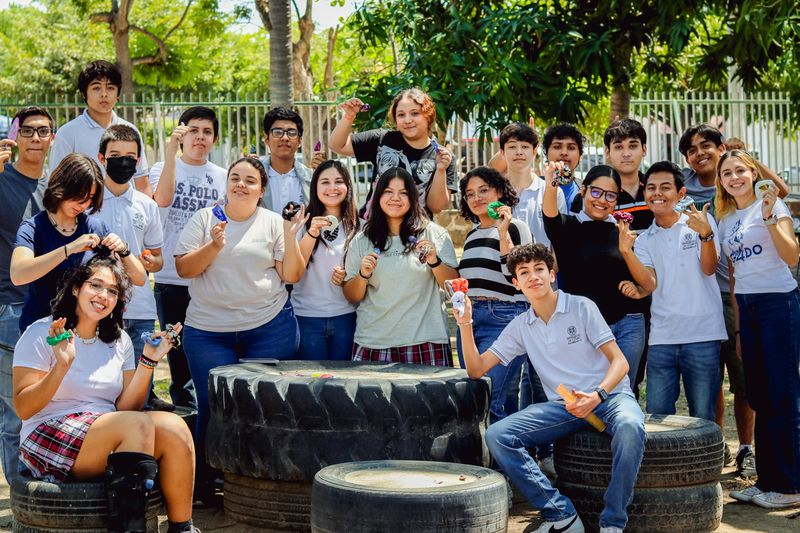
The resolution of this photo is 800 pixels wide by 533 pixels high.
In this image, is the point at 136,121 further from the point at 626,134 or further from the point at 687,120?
the point at 626,134

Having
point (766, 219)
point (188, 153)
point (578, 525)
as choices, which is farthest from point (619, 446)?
point (188, 153)

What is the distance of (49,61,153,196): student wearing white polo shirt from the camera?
6352mm

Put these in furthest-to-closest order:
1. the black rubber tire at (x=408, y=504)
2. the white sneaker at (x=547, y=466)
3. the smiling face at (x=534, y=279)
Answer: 1. the white sneaker at (x=547, y=466)
2. the smiling face at (x=534, y=279)
3. the black rubber tire at (x=408, y=504)

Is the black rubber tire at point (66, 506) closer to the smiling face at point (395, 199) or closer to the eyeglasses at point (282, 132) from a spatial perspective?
the smiling face at point (395, 199)

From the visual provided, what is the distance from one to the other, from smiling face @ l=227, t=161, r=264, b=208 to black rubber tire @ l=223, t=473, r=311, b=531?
5.03 ft

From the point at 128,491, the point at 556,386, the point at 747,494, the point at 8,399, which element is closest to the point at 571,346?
the point at 556,386

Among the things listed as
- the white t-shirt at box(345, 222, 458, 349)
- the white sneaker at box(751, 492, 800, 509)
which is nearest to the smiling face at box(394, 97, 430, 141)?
the white t-shirt at box(345, 222, 458, 349)

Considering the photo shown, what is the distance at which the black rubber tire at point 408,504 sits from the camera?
4.27 metres

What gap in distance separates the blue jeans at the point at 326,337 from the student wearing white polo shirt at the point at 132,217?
2.85 feet

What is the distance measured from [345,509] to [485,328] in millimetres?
1765

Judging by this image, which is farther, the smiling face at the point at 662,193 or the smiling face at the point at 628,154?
the smiling face at the point at 628,154

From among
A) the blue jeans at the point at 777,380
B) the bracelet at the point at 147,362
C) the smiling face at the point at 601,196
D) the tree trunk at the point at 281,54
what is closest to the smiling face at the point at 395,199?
the smiling face at the point at 601,196

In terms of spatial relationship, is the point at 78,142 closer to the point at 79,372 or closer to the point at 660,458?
the point at 79,372

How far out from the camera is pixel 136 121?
1565cm
